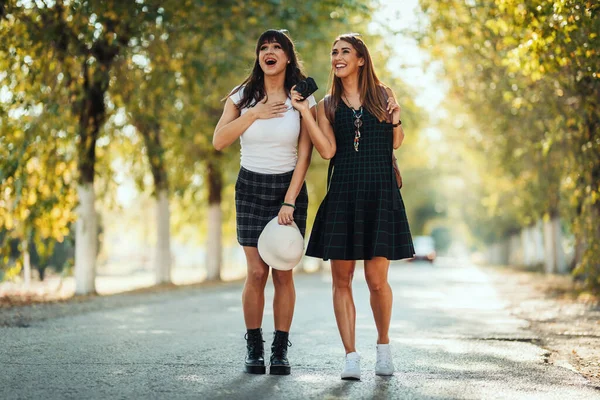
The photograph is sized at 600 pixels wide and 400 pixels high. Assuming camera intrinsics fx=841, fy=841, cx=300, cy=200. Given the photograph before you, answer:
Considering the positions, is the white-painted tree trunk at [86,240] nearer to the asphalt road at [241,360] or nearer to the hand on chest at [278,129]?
the asphalt road at [241,360]

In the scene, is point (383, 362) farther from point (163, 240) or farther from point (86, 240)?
point (163, 240)

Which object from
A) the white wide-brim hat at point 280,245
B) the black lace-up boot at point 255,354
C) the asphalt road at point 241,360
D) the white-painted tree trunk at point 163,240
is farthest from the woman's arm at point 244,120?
the white-painted tree trunk at point 163,240

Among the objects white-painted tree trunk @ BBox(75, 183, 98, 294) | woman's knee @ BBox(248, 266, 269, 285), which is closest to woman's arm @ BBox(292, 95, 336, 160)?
woman's knee @ BBox(248, 266, 269, 285)

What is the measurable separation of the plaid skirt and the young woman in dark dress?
0.16m

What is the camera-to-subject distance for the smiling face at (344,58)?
5371mm

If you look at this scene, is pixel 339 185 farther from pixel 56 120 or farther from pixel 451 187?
pixel 451 187

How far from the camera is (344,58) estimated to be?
5363 mm

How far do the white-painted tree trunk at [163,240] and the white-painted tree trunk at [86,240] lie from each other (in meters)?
5.02

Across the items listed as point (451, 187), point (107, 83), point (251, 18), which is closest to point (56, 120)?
point (107, 83)

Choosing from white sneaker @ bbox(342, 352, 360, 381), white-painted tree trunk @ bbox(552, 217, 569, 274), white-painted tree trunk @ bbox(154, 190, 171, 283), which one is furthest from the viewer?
white-painted tree trunk @ bbox(552, 217, 569, 274)

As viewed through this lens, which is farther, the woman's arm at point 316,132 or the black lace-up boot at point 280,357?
the black lace-up boot at point 280,357

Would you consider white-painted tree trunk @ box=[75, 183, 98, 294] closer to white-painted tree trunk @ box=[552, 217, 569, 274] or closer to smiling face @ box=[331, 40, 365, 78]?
smiling face @ box=[331, 40, 365, 78]

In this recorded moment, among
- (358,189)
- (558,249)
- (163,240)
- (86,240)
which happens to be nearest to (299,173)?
(358,189)

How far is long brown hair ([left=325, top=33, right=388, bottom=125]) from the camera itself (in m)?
5.39
